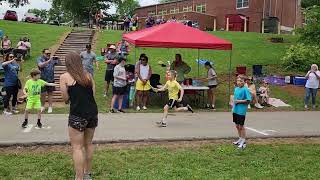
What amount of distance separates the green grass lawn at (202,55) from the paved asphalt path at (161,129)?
1.52m

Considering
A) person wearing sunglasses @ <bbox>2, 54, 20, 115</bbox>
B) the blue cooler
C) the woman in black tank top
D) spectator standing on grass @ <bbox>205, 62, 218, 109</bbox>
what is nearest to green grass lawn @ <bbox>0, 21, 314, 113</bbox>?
spectator standing on grass @ <bbox>205, 62, 218, 109</bbox>

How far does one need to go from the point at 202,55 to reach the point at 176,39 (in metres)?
10.2

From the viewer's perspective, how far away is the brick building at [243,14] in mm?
50125

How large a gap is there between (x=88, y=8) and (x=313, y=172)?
6007cm

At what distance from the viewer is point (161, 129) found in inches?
451

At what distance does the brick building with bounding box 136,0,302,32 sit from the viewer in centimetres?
5012

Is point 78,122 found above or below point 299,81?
above

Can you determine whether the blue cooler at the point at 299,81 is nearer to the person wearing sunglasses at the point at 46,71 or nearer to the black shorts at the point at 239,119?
the person wearing sunglasses at the point at 46,71

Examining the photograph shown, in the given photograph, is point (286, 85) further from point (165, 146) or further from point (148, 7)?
point (148, 7)

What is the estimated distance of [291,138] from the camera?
11.1 m

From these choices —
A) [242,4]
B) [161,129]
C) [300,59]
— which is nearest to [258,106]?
[161,129]

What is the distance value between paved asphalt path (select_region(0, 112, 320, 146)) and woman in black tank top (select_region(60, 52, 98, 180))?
122 inches

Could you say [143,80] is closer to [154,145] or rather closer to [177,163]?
[154,145]

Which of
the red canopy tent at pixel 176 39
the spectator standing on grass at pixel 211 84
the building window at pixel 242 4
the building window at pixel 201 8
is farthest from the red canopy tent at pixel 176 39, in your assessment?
the building window at pixel 201 8
